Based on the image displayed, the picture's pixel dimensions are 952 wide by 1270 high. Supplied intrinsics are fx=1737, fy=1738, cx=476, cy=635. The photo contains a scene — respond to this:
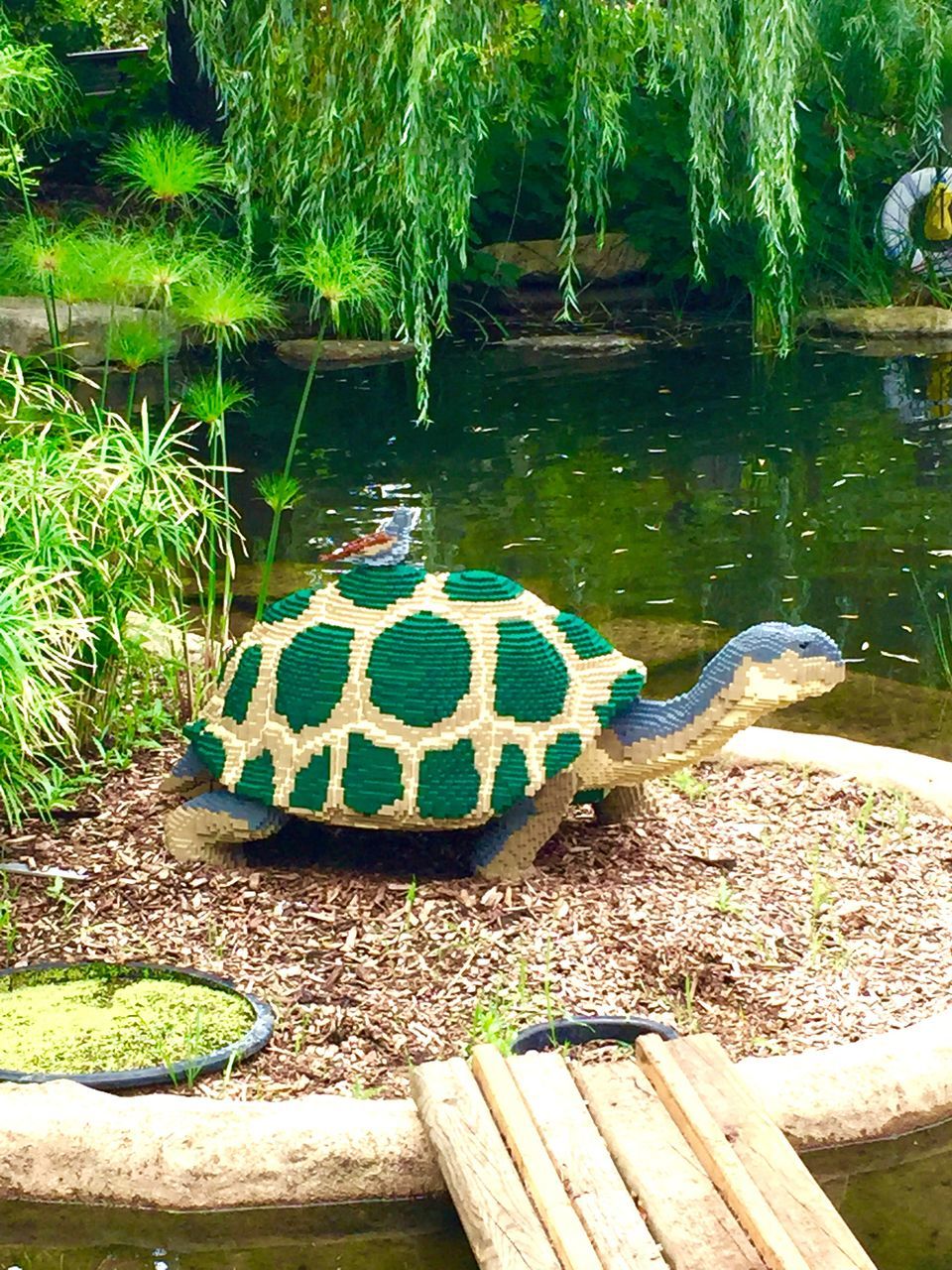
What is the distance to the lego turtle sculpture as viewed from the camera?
11.4 feet

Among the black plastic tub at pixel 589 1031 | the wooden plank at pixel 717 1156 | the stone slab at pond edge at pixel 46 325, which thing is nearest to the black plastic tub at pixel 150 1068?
the black plastic tub at pixel 589 1031

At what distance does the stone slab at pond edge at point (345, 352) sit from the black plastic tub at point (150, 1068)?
29.8ft

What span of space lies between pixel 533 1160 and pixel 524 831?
3.33 ft

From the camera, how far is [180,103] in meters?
13.3

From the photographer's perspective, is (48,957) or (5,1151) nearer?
(5,1151)

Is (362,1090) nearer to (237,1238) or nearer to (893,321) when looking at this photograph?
(237,1238)

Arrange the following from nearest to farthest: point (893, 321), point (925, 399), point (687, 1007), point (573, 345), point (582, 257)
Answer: point (687, 1007) → point (925, 399) → point (573, 345) → point (893, 321) → point (582, 257)

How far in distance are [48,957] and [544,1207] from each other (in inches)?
51.8

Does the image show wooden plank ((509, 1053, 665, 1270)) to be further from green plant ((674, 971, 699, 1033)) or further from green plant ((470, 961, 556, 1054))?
green plant ((674, 971, 699, 1033))

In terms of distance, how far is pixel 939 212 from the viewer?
43.7ft

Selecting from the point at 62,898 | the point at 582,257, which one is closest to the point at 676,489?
the point at 62,898

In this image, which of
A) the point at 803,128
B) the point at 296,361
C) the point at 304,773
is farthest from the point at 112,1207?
the point at 803,128

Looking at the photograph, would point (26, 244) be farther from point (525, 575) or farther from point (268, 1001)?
point (525, 575)

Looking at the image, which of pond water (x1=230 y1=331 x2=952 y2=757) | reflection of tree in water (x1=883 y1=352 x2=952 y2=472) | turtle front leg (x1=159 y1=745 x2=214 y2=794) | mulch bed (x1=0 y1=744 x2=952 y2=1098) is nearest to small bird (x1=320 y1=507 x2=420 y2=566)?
turtle front leg (x1=159 y1=745 x2=214 y2=794)
